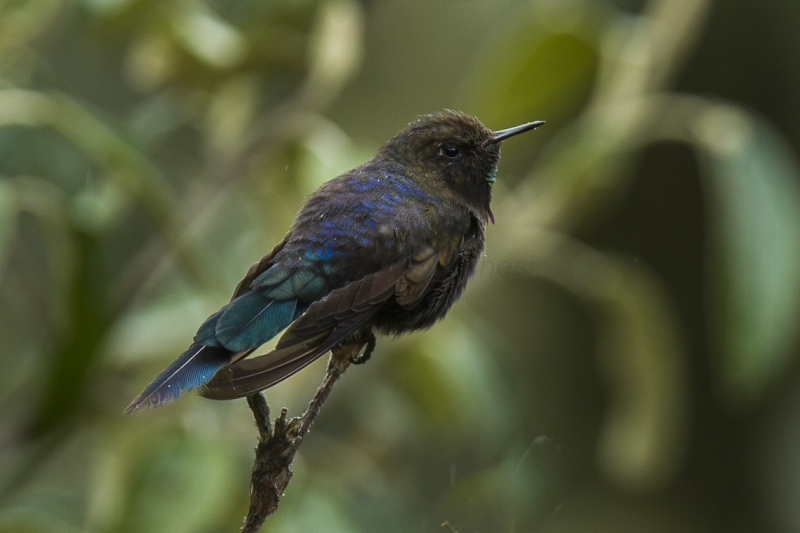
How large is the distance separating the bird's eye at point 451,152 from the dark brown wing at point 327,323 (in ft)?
Answer: 0.43

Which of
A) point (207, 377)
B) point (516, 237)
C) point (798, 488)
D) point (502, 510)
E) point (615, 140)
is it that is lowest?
point (798, 488)

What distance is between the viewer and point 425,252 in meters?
0.75

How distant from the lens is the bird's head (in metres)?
0.85

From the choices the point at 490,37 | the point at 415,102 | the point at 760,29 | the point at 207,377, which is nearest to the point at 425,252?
the point at 207,377

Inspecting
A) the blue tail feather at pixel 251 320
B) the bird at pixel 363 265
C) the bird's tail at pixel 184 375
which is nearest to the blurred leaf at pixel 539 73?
the bird at pixel 363 265

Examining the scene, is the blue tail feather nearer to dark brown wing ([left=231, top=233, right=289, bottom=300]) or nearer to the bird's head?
dark brown wing ([left=231, top=233, right=289, bottom=300])

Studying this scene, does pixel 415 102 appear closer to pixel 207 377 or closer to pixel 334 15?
pixel 334 15

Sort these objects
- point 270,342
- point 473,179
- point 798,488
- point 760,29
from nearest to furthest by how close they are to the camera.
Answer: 1. point 270,342
2. point 473,179
3. point 798,488
4. point 760,29

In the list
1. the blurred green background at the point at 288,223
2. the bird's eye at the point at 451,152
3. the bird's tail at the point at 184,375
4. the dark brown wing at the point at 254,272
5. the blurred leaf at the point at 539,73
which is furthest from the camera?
the blurred green background at the point at 288,223

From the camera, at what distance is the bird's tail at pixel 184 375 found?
1.61 feet

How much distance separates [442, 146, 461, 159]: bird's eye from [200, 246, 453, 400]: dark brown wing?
13cm

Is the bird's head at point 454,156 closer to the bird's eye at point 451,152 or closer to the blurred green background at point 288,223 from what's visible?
the bird's eye at point 451,152

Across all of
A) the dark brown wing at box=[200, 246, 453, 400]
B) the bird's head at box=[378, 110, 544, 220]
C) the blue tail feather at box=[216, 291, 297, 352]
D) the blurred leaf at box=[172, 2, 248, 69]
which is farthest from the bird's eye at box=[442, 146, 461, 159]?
the blurred leaf at box=[172, 2, 248, 69]

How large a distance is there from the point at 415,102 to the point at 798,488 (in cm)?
171
